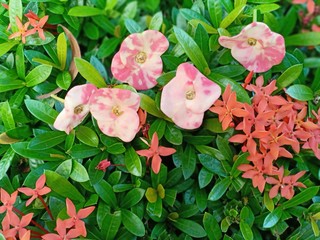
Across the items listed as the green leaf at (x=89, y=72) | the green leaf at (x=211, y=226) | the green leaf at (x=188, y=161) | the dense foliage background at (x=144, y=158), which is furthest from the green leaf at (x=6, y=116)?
the green leaf at (x=211, y=226)

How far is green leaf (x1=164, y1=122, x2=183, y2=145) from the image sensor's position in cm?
123

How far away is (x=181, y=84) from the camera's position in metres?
1.16

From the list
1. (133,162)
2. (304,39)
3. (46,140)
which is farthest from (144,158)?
(304,39)

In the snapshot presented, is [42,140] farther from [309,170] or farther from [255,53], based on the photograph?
[309,170]

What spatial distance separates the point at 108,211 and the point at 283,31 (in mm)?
877

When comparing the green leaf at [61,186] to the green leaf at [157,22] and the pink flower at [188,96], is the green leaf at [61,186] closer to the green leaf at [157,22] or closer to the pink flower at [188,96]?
the pink flower at [188,96]

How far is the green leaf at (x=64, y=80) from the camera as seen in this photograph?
4.27 ft

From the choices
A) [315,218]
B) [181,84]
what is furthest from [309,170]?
[181,84]

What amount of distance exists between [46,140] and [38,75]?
7.3 inches

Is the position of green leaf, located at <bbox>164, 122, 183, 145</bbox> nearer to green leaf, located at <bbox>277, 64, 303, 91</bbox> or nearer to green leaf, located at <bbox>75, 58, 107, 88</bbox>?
green leaf, located at <bbox>75, 58, 107, 88</bbox>

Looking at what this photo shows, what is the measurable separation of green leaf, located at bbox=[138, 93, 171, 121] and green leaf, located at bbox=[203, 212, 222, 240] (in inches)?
10.8

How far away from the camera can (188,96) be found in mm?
1172

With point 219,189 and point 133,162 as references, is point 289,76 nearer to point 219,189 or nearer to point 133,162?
point 219,189

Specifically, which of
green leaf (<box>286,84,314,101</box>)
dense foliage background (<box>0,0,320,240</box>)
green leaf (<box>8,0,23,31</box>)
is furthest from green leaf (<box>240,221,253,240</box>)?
green leaf (<box>8,0,23,31</box>)
